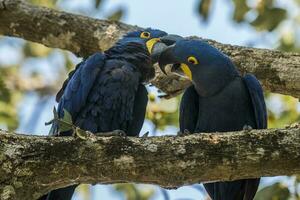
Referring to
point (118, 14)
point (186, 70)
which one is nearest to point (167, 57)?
point (186, 70)

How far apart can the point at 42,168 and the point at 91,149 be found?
0.74ft

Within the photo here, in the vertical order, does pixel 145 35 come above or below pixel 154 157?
above

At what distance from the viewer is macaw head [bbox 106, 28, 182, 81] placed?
14.0 ft

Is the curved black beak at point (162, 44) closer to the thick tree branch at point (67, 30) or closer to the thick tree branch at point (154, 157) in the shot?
the thick tree branch at point (67, 30)

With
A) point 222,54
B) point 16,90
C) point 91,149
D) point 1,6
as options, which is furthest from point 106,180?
point 16,90

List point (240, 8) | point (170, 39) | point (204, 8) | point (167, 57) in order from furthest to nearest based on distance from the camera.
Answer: point (204, 8)
point (240, 8)
point (170, 39)
point (167, 57)

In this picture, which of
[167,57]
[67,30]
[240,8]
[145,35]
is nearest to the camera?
[167,57]

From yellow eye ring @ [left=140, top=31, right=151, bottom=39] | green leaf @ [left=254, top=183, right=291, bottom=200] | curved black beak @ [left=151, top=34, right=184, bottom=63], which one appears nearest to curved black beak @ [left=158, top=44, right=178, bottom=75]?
curved black beak @ [left=151, top=34, right=184, bottom=63]

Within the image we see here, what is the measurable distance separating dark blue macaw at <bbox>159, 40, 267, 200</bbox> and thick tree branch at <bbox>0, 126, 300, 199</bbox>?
39.1 inches

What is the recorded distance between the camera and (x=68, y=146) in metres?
2.74

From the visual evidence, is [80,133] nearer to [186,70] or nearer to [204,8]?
[186,70]

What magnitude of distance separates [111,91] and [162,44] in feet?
1.73

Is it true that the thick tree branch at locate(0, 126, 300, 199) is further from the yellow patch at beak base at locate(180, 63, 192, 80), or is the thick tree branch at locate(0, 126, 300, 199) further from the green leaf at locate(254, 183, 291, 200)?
the yellow patch at beak base at locate(180, 63, 192, 80)

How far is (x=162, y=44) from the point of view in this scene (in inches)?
168
